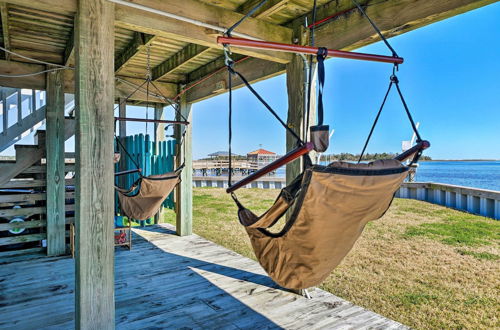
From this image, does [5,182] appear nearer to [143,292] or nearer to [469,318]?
[143,292]

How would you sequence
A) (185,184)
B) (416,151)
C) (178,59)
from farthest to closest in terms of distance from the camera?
(185,184)
(178,59)
(416,151)

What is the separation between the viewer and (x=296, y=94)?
2.56 meters

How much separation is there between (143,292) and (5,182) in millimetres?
2194

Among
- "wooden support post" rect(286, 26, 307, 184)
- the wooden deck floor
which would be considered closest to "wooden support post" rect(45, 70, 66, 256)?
the wooden deck floor

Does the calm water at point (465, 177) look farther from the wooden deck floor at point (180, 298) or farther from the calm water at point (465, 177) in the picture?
the wooden deck floor at point (180, 298)

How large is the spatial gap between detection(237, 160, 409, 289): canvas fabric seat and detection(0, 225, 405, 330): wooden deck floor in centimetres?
86

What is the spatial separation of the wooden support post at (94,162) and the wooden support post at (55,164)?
2.28m

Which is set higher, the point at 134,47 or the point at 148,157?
the point at 134,47

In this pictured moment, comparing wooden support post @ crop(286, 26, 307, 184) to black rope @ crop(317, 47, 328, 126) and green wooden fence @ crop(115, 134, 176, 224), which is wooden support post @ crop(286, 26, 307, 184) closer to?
black rope @ crop(317, 47, 328, 126)

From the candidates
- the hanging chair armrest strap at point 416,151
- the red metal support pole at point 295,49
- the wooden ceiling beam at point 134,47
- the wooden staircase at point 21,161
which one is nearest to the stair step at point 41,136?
the wooden staircase at point 21,161

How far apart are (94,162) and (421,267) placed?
3.60m

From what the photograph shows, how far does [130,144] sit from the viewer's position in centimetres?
539

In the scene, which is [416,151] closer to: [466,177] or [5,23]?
[5,23]

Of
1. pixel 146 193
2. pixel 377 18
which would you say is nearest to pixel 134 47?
pixel 146 193
